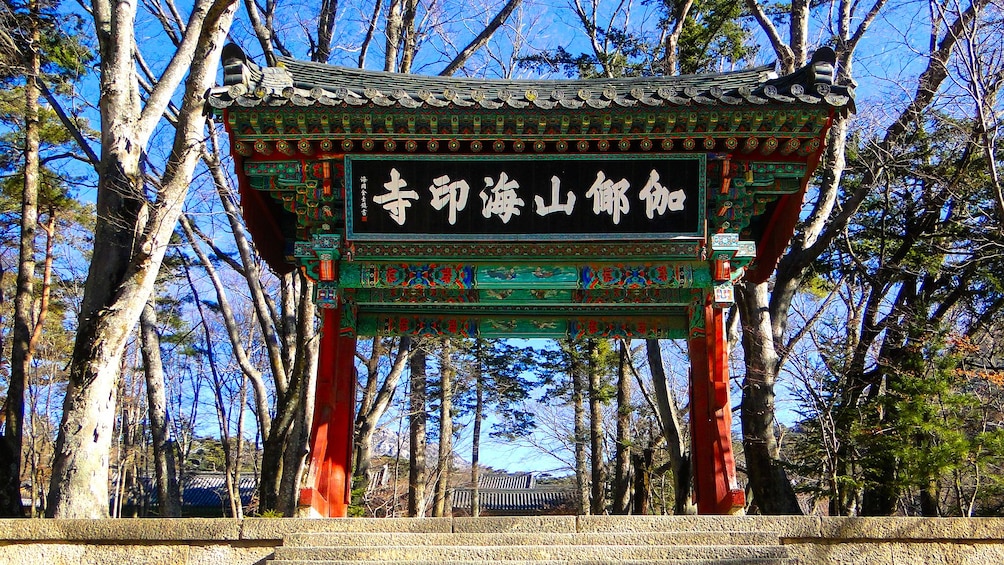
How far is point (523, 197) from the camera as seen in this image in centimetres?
791

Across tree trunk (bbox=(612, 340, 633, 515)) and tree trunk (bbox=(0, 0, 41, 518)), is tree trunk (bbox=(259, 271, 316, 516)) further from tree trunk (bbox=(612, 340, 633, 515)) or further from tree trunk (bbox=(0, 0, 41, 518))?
tree trunk (bbox=(612, 340, 633, 515))

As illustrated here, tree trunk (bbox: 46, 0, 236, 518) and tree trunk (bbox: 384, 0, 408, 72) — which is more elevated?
tree trunk (bbox: 384, 0, 408, 72)

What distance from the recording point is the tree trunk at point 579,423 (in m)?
20.7

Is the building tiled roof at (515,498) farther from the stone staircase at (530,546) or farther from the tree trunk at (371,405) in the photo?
the stone staircase at (530,546)

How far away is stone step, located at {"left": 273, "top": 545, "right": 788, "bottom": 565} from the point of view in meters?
5.40

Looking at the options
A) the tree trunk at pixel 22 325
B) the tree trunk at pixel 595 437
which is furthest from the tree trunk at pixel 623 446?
the tree trunk at pixel 22 325

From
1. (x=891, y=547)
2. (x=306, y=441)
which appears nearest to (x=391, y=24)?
(x=306, y=441)

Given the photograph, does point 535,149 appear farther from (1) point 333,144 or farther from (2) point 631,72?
(2) point 631,72

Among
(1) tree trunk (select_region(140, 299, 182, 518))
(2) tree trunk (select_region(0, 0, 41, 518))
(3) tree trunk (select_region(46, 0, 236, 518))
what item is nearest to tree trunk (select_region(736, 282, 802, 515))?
(3) tree trunk (select_region(46, 0, 236, 518))

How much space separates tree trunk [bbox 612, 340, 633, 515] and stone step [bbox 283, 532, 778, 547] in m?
10.7

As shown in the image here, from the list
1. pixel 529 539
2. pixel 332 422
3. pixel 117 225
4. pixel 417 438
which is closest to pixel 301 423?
pixel 332 422

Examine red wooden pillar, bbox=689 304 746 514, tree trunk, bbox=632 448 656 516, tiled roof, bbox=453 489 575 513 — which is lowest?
tiled roof, bbox=453 489 575 513

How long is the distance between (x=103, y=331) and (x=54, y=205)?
10.8m

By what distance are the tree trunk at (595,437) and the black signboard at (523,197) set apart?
10.8 m
